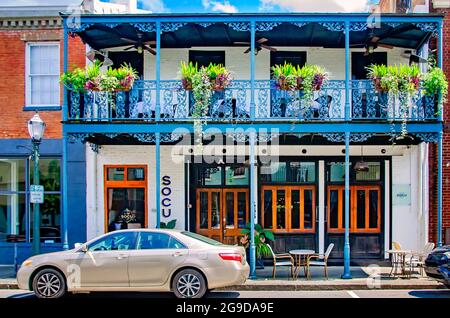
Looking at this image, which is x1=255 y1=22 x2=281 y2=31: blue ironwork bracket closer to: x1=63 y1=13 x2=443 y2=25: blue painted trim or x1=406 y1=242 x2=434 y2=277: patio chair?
x1=63 y1=13 x2=443 y2=25: blue painted trim

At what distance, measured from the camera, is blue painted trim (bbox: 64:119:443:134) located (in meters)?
12.1

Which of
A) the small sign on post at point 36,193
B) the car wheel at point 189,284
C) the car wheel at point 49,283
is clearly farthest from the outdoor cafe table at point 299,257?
the small sign on post at point 36,193

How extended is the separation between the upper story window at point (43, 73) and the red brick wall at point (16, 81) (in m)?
0.17

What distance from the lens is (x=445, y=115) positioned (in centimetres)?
1355

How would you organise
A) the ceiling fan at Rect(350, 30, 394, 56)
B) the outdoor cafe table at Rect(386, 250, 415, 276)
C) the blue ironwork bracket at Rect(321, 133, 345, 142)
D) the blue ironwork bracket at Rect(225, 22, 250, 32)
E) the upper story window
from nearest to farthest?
the outdoor cafe table at Rect(386, 250, 415, 276) < the blue ironwork bracket at Rect(225, 22, 250, 32) < the blue ironwork bracket at Rect(321, 133, 345, 142) < the ceiling fan at Rect(350, 30, 394, 56) < the upper story window

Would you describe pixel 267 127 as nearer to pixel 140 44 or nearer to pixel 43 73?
pixel 140 44

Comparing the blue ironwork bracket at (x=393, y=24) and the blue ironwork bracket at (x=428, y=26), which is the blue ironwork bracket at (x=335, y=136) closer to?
the blue ironwork bracket at (x=393, y=24)

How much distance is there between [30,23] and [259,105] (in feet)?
22.6

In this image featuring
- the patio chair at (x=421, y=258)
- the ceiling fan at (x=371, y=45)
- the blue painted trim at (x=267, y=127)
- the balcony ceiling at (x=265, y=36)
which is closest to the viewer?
the patio chair at (x=421, y=258)

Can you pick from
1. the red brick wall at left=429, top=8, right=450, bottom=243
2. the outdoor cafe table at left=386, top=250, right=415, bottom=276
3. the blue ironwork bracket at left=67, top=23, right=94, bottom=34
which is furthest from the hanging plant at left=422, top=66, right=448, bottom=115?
the blue ironwork bracket at left=67, top=23, right=94, bottom=34

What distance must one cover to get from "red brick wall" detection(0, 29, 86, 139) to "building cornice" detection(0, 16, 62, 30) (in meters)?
0.11

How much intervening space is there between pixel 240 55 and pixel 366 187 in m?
5.10

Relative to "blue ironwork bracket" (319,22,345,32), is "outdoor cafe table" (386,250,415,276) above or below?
below

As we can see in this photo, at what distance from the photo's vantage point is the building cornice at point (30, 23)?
1425 cm
